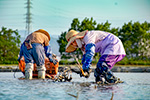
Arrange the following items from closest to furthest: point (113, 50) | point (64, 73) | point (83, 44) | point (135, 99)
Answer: point (135, 99), point (113, 50), point (83, 44), point (64, 73)

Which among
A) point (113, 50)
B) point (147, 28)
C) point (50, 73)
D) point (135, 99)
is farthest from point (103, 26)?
point (135, 99)

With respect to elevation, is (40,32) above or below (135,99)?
above

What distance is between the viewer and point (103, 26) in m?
42.1

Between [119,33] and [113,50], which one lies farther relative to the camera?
[119,33]

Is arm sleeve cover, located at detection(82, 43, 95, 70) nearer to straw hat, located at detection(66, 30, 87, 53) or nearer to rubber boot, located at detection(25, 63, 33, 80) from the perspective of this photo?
straw hat, located at detection(66, 30, 87, 53)

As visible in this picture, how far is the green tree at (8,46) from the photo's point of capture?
35781 mm

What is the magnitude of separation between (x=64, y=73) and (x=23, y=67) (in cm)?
173

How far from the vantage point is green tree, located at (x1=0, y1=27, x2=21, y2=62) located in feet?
117

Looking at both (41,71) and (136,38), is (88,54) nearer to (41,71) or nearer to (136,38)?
(41,71)

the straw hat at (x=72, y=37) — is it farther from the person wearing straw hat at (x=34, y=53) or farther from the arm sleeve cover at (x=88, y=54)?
the person wearing straw hat at (x=34, y=53)

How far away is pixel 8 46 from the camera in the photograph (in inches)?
1425

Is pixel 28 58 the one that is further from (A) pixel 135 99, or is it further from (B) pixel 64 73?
(A) pixel 135 99

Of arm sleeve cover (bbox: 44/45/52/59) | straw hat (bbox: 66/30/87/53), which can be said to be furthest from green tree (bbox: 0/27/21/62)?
straw hat (bbox: 66/30/87/53)

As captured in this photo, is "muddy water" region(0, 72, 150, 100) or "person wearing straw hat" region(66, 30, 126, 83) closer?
"muddy water" region(0, 72, 150, 100)
